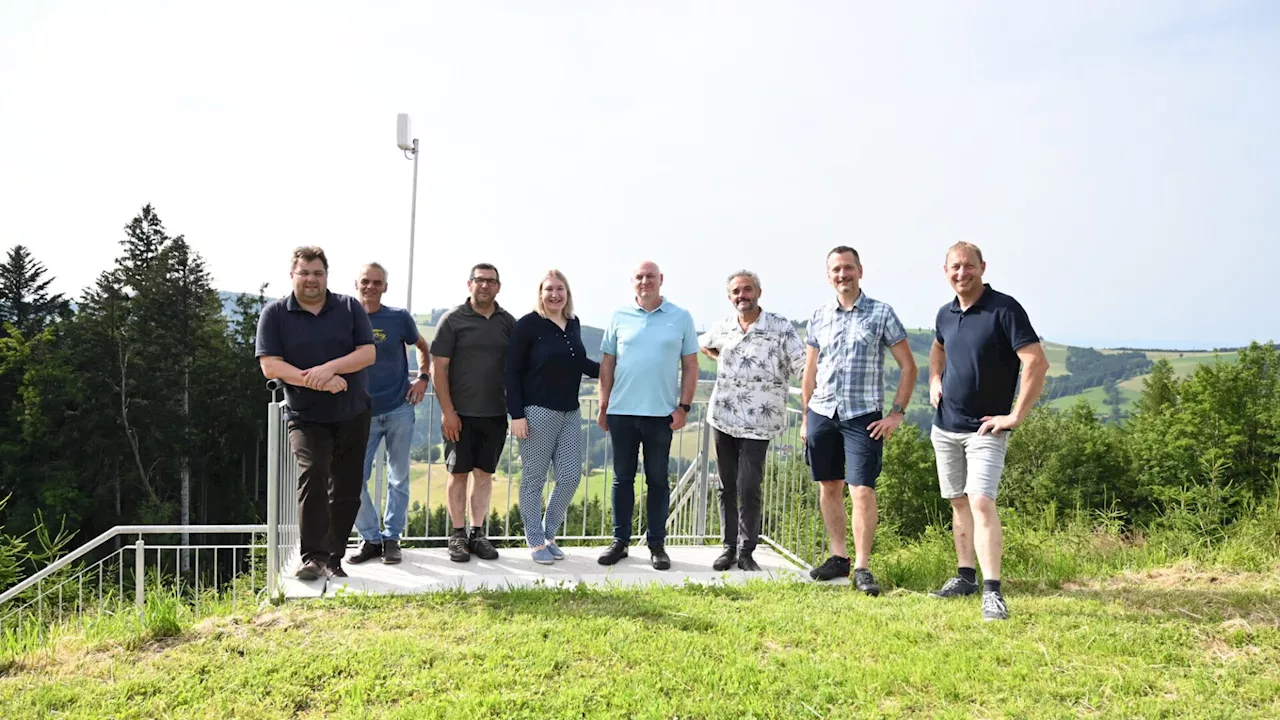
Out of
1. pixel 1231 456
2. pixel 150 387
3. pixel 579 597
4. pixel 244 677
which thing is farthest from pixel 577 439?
pixel 150 387

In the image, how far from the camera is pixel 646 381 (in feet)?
15.8

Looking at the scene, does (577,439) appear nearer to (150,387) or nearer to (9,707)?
(9,707)

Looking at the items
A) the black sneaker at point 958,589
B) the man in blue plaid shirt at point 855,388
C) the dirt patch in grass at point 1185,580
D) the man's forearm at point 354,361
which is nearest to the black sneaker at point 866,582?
the man in blue plaid shirt at point 855,388

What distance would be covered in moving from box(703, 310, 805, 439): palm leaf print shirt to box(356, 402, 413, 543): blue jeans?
5.90 feet

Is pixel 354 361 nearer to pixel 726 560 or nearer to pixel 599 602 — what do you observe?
pixel 599 602

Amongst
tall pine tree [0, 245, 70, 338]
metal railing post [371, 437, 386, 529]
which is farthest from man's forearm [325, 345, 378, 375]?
tall pine tree [0, 245, 70, 338]

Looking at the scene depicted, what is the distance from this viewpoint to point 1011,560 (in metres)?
5.58

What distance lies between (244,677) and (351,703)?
1.81 feet

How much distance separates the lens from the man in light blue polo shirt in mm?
4816

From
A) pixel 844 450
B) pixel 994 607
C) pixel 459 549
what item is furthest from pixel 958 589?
pixel 459 549

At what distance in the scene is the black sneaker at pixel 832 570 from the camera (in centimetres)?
485

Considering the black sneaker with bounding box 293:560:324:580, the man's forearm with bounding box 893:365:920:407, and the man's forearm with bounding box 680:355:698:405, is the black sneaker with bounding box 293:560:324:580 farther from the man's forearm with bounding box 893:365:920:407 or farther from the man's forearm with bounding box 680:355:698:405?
the man's forearm with bounding box 893:365:920:407

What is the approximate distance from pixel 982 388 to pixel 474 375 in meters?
2.65

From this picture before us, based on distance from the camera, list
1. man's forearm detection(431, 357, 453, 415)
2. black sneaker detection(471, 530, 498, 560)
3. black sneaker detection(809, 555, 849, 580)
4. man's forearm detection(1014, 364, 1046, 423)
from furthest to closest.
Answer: black sneaker detection(471, 530, 498, 560)
black sneaker detection(809, 555, 849, 580)
man's forearm detection(431, 357, 453, 415)
man's forearm detection(1014, 364, 1046, 423)
